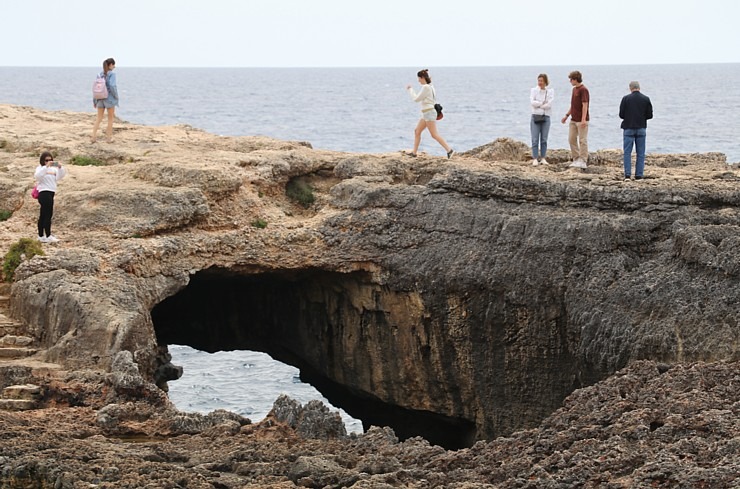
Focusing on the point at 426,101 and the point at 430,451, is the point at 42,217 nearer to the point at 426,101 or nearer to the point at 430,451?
the point at 426,101

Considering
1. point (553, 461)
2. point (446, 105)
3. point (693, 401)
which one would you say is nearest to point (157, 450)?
point (553, 461)

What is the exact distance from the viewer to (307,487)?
13.2 meters

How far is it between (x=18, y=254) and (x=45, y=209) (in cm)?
93

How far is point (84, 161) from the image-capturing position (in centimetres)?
2467

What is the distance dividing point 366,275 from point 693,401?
31.0 feet

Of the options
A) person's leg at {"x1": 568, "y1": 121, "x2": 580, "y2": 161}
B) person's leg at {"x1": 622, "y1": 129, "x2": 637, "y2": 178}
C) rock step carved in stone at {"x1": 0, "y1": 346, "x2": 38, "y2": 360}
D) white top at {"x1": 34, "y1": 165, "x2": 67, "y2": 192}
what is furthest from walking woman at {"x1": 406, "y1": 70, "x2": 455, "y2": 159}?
rock step carved in stone at {"x1": 0, "y1": 346, "x2": 38, "y2": 360}

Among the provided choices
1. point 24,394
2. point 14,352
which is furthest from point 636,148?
point 24,394

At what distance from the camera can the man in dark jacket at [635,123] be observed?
22.3 m

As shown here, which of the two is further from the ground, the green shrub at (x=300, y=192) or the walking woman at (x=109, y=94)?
the walking woman at (x=109, y=94)

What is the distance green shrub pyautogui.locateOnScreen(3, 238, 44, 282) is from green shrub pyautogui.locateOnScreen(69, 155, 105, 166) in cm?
390

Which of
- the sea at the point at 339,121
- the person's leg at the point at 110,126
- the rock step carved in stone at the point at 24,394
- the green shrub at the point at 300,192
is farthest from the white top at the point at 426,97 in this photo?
the sea at the point at 339,121

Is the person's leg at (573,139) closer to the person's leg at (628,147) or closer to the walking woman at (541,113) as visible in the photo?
the walking woman at (541,113)

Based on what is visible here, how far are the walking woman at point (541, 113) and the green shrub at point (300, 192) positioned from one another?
4450mm

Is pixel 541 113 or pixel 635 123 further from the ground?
pixel 541 113
